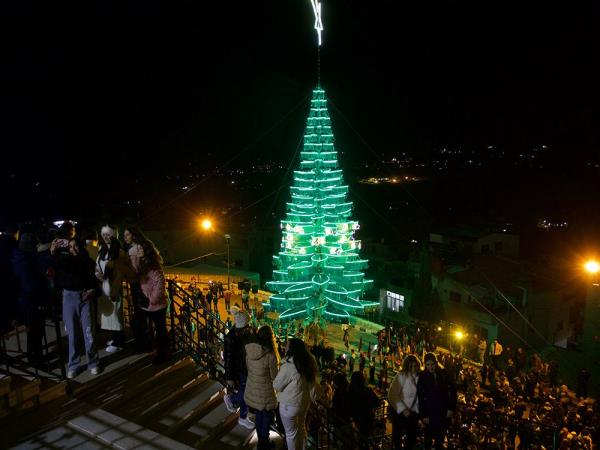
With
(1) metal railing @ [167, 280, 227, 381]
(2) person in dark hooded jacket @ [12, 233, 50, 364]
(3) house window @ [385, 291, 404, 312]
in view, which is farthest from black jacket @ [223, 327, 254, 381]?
(3) house window @ [385, 291, 404, 312]

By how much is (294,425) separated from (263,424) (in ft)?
1.50

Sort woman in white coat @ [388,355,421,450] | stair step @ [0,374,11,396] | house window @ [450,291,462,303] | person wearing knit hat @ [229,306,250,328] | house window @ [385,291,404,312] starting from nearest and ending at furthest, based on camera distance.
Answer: stair step @ [0,374,11,396]
person wearing knit hat @ [229,306,250,328]
woman in white coat @ [388,355,421,450]
house window @ [450,291,462,303]
house window @ [385,291,404,312]

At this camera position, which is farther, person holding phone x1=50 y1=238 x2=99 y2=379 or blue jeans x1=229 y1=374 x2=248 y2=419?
person holding phone x1=50 y1=238 x2=99 y2=379

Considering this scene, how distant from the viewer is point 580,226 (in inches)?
1666

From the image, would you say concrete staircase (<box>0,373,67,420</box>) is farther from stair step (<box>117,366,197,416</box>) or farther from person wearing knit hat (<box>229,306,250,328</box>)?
person wearing knit hat (<box>229,306,250,328</box>)

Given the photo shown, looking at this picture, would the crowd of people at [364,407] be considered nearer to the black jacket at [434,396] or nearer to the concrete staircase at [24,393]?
the black jacket at [434,396]

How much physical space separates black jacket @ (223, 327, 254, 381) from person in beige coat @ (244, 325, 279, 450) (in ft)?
1.26

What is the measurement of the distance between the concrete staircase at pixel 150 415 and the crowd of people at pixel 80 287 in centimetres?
37

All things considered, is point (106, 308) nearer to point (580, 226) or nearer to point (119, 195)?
point (119, 195)

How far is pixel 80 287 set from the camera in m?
6.41

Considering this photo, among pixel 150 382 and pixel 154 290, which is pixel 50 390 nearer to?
pixel 150 382

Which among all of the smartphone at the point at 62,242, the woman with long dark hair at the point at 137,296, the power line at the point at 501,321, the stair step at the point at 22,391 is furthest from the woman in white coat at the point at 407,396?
the power line at the point at 501,321

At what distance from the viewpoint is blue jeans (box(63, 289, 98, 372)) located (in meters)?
6.50

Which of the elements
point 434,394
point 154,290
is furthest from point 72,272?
point 434,394
